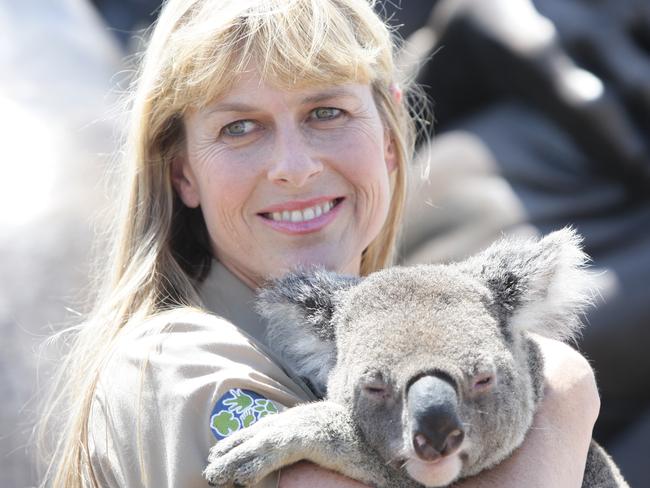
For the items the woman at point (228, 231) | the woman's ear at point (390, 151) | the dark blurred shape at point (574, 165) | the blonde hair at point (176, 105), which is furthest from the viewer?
the dark blurred shape at point (574, 165)

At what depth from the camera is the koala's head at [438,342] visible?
5.41 ft

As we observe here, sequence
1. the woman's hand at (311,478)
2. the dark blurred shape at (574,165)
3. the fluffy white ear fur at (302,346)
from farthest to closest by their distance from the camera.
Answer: the dark blurred shape at (574,165)
the fluffy white ear fur at (302,346)
the woman's hand at (311,478)

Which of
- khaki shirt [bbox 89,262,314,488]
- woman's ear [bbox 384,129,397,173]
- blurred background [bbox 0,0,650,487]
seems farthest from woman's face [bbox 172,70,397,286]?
blurred background [bbox 0,0,650,487]

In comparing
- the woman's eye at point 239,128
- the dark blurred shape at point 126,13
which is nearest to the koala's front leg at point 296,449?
the woman's eye at point 239,128

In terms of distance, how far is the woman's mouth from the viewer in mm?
2270

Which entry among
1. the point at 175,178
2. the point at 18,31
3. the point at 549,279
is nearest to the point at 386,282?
the point at 549,279

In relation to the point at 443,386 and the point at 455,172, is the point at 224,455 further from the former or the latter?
the point at 455,172

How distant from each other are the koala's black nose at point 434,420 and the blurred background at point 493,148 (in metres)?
2.41

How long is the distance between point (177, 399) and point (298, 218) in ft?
2.05

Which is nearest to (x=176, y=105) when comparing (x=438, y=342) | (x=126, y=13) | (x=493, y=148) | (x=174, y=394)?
(x=174, y=394)

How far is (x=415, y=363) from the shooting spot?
65.9 inches

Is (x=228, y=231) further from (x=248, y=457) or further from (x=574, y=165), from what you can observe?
(x=574, y=165)

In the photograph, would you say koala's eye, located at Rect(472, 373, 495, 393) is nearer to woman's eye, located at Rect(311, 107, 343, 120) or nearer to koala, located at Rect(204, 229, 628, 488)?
koala, located at Rect(204, 229, 628, 488)

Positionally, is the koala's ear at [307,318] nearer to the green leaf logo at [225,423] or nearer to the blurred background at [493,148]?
the green leaf logo at [225,423]
